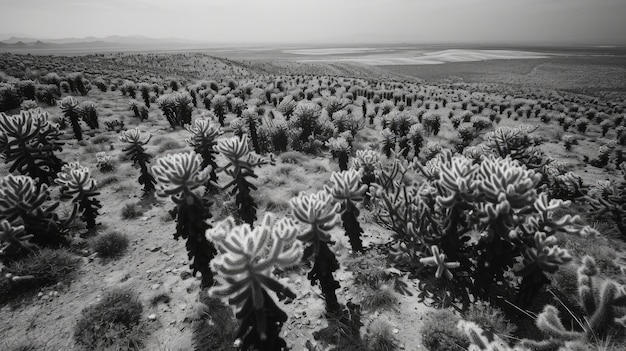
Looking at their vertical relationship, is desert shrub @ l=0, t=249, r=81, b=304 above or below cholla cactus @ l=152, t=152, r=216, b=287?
below

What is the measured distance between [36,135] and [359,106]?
76.5 ft

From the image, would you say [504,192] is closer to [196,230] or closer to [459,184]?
[459,184]

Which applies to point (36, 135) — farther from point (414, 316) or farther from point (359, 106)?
point (359, 106)

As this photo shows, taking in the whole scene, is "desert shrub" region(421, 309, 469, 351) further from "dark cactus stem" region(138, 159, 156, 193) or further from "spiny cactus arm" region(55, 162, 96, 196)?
"dark cactus stem" region(138, 159, 156, 193)

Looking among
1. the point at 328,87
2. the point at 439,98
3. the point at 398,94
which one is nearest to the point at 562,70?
the point at 439,98

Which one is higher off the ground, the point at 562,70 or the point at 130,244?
the point at 562,70

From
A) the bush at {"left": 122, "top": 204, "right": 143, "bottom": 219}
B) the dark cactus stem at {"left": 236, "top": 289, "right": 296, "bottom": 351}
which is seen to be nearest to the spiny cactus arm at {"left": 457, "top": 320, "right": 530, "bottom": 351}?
the dark cactus stem at {"left": 236, "top": 289, "right": 296, "bottom": 351}

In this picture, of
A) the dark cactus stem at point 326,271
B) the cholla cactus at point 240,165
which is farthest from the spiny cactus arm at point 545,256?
the cholla cactus at point 240,165

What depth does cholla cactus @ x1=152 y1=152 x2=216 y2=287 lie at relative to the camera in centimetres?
520

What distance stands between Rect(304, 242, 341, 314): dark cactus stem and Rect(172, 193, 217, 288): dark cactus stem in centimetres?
218

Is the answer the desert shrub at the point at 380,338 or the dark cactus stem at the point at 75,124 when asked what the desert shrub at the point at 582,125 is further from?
the dark cactus stem at the point at 75,124

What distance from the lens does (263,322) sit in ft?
12.3

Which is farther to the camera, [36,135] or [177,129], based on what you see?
[177,129]

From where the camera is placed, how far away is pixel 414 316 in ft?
16.8
